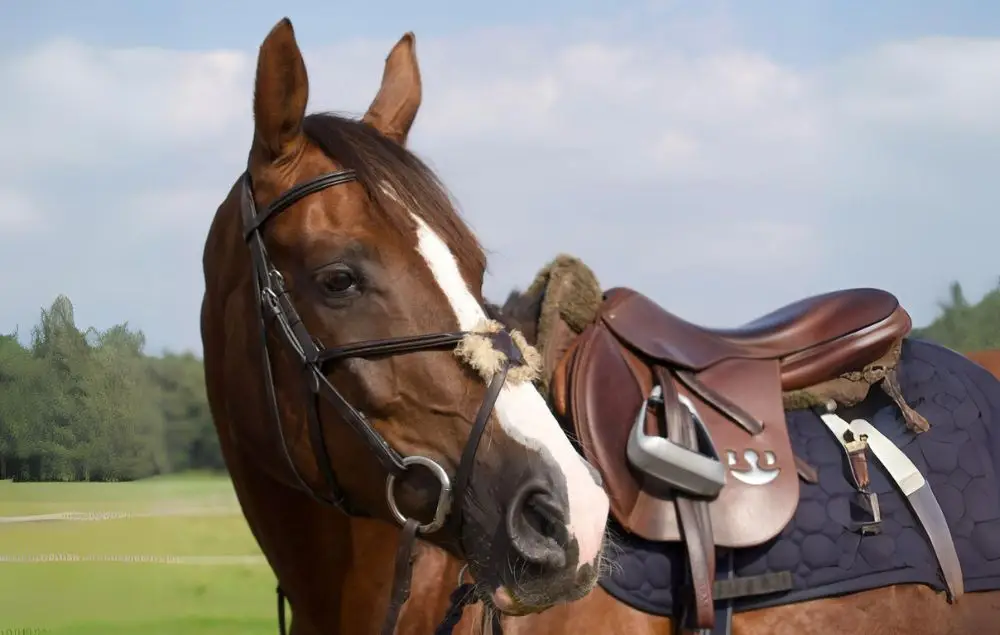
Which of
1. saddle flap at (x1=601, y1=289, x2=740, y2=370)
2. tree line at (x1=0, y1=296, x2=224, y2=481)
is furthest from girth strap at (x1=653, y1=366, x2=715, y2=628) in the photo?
tree line at (x1=0, y1=296, x2=224, y2=481)

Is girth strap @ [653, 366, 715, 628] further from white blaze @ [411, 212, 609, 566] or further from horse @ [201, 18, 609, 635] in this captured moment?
white blaze @ [411, 212, 609, 566]

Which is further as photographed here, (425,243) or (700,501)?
(700,501)

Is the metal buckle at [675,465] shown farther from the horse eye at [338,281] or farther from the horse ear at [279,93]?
the horse ear at [279,93]

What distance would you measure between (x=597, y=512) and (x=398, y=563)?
55cm

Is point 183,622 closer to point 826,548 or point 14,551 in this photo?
point 14,551

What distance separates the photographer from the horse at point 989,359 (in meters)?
2.95

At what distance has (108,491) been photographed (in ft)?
14.5

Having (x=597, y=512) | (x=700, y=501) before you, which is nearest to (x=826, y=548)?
(x=700, y=501)

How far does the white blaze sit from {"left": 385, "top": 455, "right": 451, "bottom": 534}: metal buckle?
0.18 metres

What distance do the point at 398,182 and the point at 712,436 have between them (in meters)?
1.10

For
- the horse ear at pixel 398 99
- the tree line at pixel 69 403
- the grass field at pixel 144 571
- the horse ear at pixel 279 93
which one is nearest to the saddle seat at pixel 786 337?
the horse ear at pixel 398 99

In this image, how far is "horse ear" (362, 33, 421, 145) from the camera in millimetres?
2518

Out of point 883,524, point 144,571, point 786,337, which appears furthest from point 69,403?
point 144,571

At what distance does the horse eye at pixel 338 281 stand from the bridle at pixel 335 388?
0.38 ft
